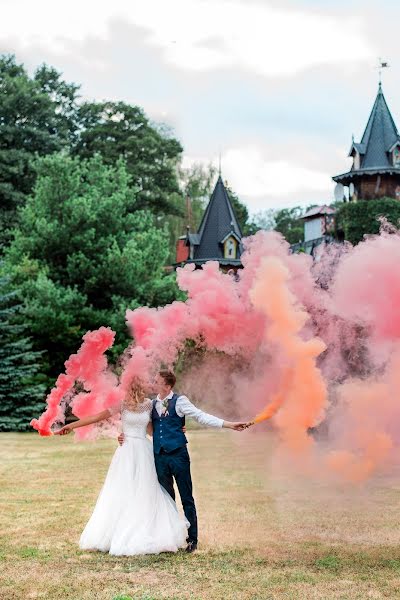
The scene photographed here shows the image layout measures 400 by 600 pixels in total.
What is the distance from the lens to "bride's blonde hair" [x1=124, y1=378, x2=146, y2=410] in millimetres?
11719

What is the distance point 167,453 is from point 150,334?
1.86m

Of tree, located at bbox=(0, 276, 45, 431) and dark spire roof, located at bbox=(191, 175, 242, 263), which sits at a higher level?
dark spire roof, located at bbox=(191, 175, 242, 263)

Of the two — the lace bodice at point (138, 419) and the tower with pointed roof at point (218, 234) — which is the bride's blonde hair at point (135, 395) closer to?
the lace bodice at point (138, 419)

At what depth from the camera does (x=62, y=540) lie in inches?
484

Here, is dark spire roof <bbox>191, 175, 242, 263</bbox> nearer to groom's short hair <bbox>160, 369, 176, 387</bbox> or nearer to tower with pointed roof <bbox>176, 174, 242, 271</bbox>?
tower with pointed roof <bbox>176, 174, 242, 271</bbox>

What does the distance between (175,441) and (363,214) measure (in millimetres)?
39669

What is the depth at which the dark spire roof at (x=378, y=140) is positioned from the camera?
179 feet

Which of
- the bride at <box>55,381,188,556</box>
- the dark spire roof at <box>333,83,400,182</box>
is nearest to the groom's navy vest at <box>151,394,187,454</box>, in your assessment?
the bride at <box>55,381,188,556</box>

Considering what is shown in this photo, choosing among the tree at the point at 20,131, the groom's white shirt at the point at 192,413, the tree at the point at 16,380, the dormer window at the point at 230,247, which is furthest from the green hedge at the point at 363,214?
the groom's white shirt at the point at 192,413

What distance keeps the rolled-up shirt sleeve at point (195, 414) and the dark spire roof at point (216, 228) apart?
43404 mm

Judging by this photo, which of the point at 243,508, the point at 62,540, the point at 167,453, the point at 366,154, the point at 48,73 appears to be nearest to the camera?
the point at 167,453

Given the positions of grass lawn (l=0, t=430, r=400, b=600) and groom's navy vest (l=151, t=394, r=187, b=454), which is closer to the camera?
grass lawn (l=0, t=430, r=400, b=600)

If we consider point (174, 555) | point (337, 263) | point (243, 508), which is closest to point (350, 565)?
point (174, 555)

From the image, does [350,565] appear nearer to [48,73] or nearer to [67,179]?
[67,179]
